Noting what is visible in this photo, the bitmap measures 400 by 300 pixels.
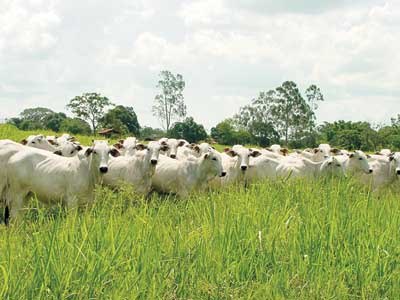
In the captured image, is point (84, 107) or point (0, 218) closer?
point (0, 218)

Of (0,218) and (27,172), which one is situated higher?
(27,172)

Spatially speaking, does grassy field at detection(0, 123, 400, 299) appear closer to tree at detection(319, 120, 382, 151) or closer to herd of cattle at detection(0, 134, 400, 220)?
herd of cattle at detection(0, 134, 400, 220)

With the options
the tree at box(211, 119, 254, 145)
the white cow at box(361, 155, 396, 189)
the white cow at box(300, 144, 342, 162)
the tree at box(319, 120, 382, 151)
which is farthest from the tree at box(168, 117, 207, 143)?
the white cow at box(361, 155, 396, 189)

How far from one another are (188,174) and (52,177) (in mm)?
2803

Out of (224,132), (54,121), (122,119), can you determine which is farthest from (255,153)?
(54,121)

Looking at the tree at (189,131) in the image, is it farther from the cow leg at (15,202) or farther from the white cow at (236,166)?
the cow leg at (15,202)

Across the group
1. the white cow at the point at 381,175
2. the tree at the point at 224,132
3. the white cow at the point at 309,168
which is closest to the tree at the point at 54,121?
the tree at the point at 224,132

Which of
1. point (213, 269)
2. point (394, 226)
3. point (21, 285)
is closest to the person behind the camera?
point (21, 285)

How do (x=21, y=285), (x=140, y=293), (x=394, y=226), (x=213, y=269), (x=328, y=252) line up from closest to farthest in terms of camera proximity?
(x=21, y=285), (x=140, y=293), (x=213, y=269), (x=328, y=252), (x=394, y=226)

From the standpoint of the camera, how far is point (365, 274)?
13.7 feet

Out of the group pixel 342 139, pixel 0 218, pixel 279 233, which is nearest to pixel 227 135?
pixel 342 139

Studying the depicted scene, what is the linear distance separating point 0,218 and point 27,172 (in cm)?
83

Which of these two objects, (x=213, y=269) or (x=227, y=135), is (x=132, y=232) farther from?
(x=227, y=135)

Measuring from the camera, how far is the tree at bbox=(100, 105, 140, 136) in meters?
48.8
